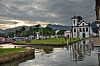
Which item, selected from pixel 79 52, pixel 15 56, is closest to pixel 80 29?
pixel 79 52

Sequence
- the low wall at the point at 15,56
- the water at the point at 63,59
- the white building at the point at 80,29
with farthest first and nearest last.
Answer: the white building at the point at 80,29 < the low wall at the point at 15,56 < the water at the point at 63,59

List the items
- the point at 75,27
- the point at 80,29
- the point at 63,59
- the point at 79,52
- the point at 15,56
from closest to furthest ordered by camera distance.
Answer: the point at 15,56
the point at 63,59
the point at 79,52
the point at 80,29
the point at 75,27

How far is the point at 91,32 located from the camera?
171 meters

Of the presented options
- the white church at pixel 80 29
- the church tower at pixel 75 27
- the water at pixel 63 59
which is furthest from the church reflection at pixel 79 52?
the church tower at pixel 75 27

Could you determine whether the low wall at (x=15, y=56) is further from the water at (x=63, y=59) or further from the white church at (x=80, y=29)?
the white church at (x=80, y=29)

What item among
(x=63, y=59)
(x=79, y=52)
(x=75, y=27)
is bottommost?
(x=63, y=59)

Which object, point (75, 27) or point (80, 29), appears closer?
point (80, 29)

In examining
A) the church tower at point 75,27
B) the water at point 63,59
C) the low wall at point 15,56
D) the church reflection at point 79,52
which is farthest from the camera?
the church tower at point 75,27

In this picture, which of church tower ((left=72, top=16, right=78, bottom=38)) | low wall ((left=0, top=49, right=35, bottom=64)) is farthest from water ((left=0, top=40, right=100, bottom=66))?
church tower ((left=72, top=16, right=78, bottom=38))

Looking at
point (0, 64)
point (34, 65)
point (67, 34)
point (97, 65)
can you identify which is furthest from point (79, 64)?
point (67, 34)

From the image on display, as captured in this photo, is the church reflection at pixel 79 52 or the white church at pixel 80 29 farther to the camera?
the white church at pixel 80 29

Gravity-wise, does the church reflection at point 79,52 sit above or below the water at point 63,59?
above

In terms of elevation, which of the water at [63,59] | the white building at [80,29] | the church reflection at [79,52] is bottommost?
the water at [63,59]

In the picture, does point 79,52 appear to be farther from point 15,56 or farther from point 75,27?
point 75,27
